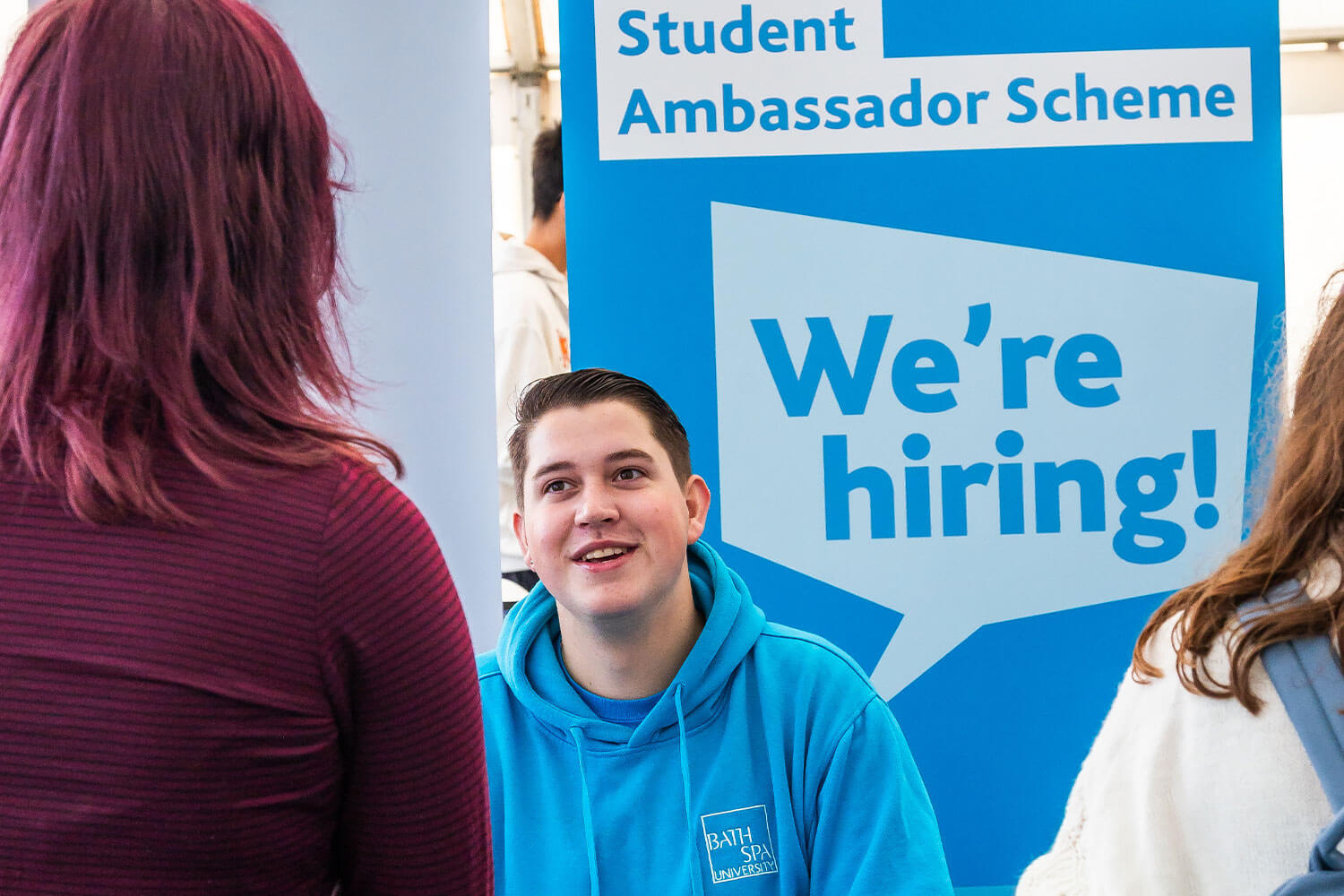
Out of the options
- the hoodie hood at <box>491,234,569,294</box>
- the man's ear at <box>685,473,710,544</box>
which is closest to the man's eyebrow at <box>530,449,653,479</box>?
the man's ear at <box>685,473,710,544</box>

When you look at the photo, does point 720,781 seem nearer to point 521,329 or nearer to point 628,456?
point 628,456

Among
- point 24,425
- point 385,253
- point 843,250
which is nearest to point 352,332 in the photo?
point 385,253

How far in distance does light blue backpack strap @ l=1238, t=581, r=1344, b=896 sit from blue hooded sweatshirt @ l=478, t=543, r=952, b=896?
694 millimetres

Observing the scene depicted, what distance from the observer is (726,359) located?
2125mm

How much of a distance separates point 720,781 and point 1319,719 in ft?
2.80

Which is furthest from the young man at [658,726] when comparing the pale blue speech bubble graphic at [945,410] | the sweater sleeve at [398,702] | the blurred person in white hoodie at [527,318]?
the blurred person in white hoodie at [527,318]

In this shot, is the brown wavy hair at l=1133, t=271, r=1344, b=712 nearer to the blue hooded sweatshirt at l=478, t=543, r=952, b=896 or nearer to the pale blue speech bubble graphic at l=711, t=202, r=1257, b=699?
the blue hooded sweatshirt at l=478, t=543, r=952, b=896

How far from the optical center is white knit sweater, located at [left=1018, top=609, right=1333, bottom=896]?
2.65 feet

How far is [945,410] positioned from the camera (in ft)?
6.94

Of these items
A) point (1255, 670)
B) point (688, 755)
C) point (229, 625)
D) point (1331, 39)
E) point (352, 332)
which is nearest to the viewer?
point (229, 625)

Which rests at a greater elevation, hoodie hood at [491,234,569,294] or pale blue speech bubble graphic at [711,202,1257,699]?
hoodie hood at [491,234,569,294]

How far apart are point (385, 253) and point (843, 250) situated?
2.38 ft

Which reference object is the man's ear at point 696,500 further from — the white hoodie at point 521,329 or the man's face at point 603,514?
the white hoodie at point 521,329

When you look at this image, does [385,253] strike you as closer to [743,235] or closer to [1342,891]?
[743,235]
